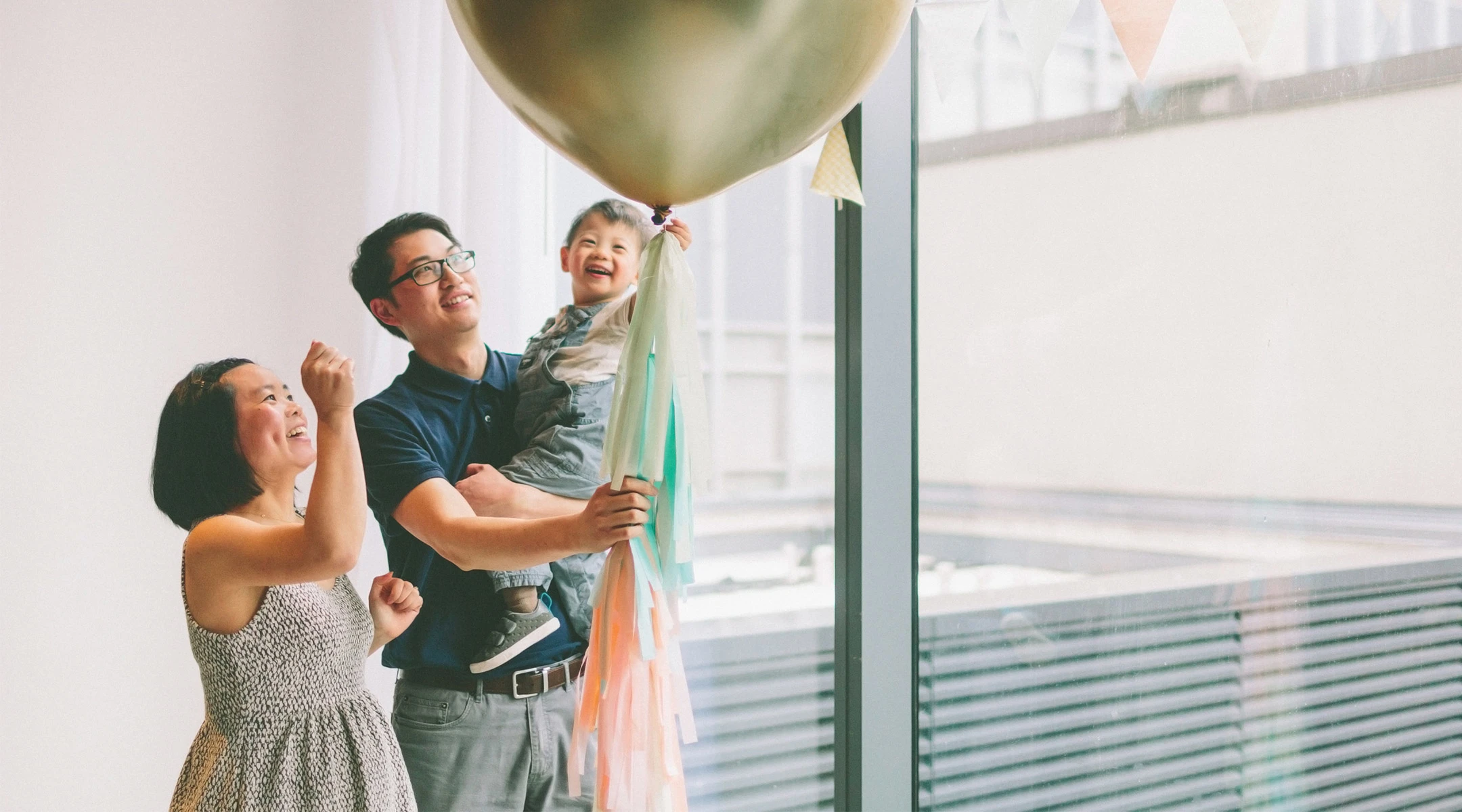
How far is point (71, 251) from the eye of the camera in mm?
1567

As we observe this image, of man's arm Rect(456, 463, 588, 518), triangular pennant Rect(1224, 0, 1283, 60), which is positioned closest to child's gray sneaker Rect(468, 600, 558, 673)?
man's arm Rect(456, 463, 588, 518)

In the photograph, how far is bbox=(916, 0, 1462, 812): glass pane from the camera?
1254 millimetres

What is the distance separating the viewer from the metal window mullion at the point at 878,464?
5.82 feet

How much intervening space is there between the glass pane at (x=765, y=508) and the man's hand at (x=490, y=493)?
2.16 ft

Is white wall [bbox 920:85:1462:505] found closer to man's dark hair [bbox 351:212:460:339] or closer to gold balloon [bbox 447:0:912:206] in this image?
man's dark hair [bbox 351:212:460:339]

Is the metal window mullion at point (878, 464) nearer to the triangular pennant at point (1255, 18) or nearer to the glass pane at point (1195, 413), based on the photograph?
the glass pane at point (1195, 413)

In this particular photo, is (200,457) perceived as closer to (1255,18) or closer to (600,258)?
(600,258)

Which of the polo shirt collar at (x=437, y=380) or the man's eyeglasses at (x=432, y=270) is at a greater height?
the man's eyeglasses at (x=432, y=270)

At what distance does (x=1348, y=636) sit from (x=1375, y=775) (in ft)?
0.58

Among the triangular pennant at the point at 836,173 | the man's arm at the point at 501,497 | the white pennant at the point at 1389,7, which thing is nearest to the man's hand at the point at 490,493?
the man's arm at the point at 501,497

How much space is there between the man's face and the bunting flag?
1.22 feet

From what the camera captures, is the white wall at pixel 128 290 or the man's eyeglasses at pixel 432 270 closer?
the man's eyeglasses at pixel 432 270

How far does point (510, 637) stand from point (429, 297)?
0.43 meters

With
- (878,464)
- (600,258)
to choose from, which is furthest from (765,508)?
(600,258)
